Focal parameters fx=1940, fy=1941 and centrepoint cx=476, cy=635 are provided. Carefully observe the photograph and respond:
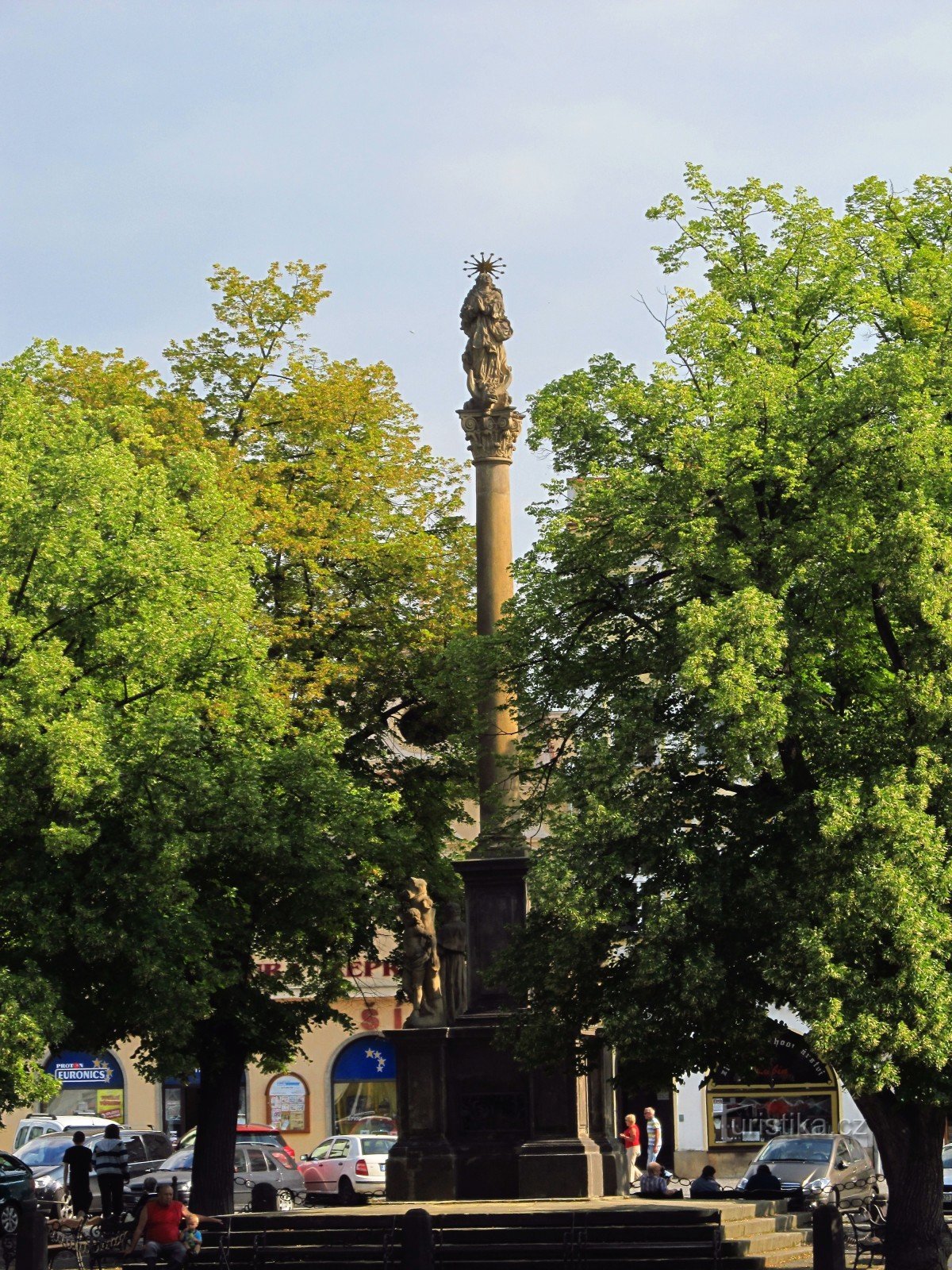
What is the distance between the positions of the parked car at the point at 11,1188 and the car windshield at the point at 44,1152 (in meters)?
5.42

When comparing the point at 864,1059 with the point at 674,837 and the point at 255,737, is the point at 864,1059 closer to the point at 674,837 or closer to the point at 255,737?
the point at 674,837

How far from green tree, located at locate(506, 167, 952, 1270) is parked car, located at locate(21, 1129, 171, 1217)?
46.3ft

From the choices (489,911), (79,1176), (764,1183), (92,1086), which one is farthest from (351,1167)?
(92,1086)

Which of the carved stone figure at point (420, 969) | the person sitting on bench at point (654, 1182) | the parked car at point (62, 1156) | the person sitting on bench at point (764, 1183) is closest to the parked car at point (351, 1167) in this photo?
the parked car at point (62, 1156)

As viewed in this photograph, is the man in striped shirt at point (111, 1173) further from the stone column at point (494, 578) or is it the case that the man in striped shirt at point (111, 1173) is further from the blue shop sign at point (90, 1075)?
the blue shop sign at point (90, 1075)

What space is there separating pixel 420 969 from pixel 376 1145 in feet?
38.0

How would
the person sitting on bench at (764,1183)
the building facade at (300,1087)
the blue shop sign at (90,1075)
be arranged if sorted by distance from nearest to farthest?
the person sitting on bench at (764,1183) < the building facade at (300,1087) < the blue shop sign at (90,1075)

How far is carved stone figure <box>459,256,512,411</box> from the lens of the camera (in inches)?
1069

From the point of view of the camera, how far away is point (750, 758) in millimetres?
20375

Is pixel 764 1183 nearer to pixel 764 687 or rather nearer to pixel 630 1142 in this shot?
pixel 630 1142

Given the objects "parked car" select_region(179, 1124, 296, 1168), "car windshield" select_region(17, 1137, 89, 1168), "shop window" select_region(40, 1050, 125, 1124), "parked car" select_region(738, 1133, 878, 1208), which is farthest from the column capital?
"shop window" select_region(40, 1050, 125, 1124)

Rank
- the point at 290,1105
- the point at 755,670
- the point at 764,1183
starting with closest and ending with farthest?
the point at 755,670 → the point at 764,1183 → the point at 290,1105

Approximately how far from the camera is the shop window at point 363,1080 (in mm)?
46250

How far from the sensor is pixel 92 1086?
47562 millimetres
